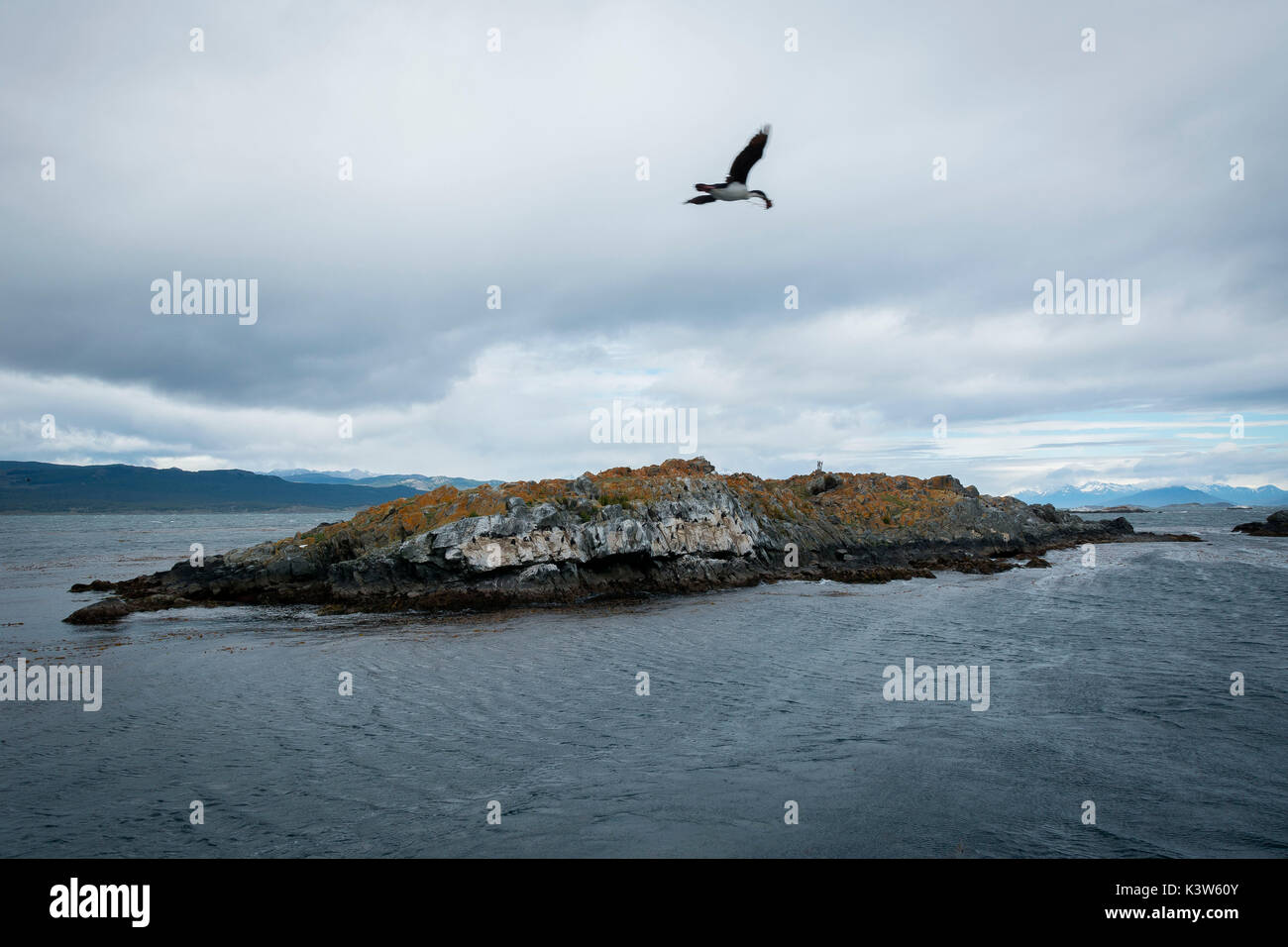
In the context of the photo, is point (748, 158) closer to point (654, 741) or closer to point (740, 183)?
Answer: point (740, 183)

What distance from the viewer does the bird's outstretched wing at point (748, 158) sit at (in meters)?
11.2

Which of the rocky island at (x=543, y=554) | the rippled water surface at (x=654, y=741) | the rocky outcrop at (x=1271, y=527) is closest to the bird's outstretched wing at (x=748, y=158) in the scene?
the rippled water surface at (x=654, y=741)

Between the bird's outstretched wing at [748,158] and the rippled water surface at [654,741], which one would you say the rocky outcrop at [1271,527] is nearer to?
the rippled water surface at [654,741]

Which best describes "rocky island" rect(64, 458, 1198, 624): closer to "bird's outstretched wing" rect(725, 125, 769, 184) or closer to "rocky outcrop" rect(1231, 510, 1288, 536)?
"bird's outstretched wing" rect(725, 125, 769, 184)

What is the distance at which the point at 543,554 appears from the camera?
4025cm

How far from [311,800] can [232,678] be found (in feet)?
40.4

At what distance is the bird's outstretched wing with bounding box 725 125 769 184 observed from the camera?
1117cm

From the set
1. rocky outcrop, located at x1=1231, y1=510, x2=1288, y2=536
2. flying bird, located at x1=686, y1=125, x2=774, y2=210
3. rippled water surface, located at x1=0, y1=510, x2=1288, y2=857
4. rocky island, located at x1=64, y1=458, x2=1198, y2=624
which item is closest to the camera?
flying bird, located at x1=686, y1=125, x2=774, y2=210

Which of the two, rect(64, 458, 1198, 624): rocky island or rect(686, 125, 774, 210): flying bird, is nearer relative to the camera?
rect(686, 125, 774, 210): flying bird

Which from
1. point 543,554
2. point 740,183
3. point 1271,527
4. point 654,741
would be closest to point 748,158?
point 740,183

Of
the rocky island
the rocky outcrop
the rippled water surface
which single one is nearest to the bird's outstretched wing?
the rippled water surface

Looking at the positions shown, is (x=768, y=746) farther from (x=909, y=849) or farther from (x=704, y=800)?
(x=909, y=849)
